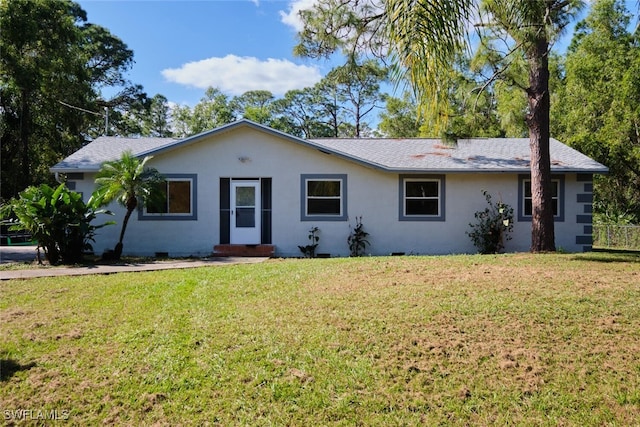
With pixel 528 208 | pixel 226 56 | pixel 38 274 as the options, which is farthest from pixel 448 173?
pixel 226 56

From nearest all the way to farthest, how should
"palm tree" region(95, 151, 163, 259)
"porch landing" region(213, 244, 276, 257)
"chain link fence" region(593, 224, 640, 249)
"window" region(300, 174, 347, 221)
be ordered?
"palm tree" region(95, 151, 163, 259) → "porch landing" region(213, 244, 276, 257) → "window" region(300, 174, 347, 221) → "chain link fence" region(593, 224, 640, 249)

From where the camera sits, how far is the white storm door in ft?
44.3

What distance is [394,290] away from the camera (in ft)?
22.0

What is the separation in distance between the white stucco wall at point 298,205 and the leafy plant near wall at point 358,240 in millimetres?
181

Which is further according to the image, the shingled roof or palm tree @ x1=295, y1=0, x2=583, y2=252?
the shingled roof

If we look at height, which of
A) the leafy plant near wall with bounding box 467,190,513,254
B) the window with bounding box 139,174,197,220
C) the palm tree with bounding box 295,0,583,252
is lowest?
the leafy plant near wall with bounding box 467,190,513,254

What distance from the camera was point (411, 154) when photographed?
47.8 feet

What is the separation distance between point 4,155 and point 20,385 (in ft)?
74.4

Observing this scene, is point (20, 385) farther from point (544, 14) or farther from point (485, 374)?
point (544, 14)

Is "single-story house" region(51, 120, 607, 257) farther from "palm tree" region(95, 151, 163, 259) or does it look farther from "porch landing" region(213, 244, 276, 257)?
"palm tree" region(95, 151, 163, 259)

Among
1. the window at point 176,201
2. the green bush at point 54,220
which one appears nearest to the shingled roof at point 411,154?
the window at point 176,201

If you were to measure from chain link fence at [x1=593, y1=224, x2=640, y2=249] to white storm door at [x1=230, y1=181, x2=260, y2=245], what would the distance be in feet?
53.8

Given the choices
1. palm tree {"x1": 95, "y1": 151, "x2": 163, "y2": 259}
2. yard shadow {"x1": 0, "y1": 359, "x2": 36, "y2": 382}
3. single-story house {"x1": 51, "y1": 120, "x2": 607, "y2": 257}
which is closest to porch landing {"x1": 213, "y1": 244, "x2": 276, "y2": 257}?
single-story house {"x1": 51, "y1": 120, "x2": 607, "y2": 257}

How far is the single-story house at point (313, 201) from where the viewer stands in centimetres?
1322
